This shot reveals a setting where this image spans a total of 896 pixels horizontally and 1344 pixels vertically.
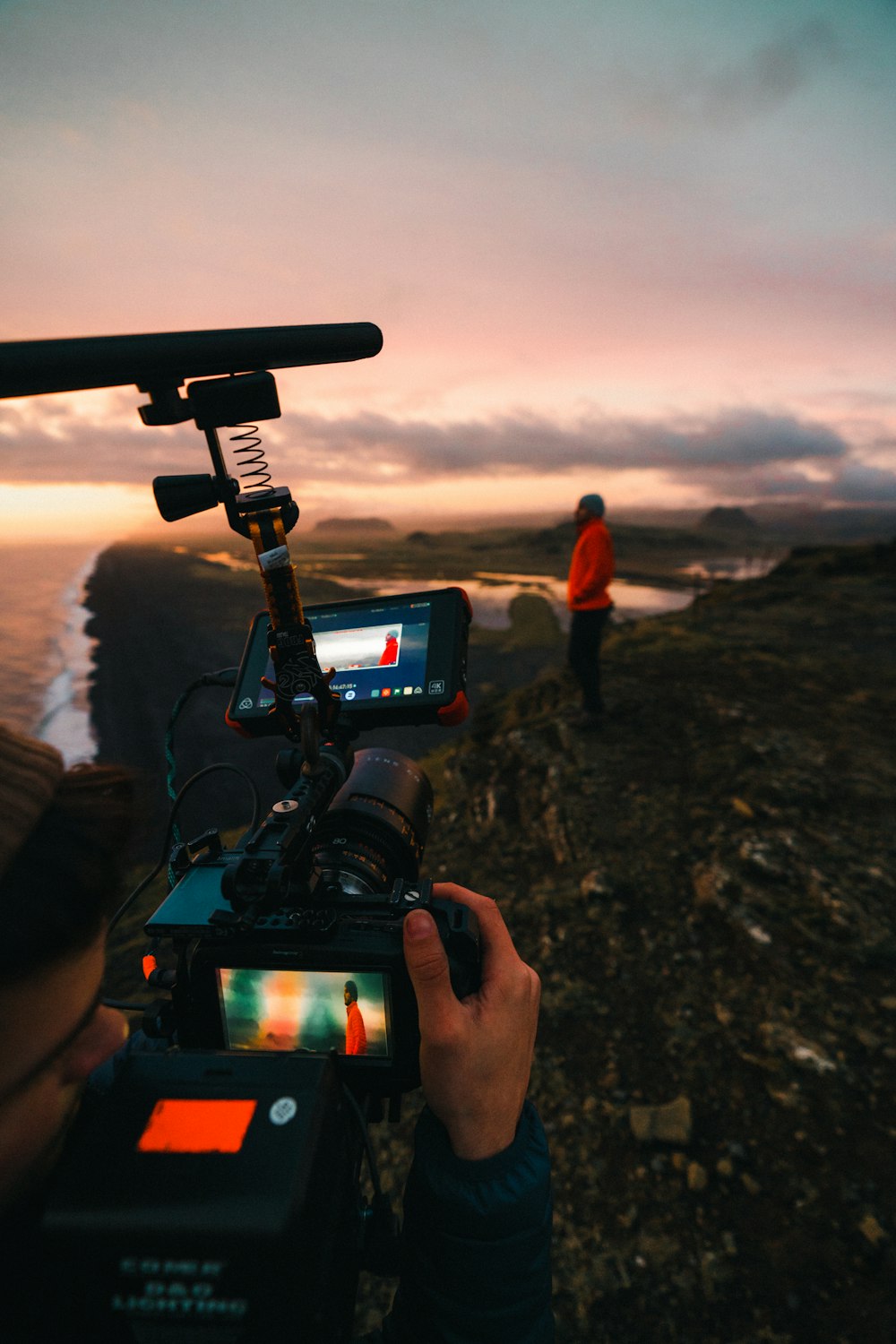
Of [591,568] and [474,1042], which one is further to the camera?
[591,568]

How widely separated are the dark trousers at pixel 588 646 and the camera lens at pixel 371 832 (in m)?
5.25

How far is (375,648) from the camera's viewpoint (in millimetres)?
2506

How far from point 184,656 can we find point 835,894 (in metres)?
21.8

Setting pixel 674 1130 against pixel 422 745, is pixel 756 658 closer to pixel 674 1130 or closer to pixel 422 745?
pixel 422 745

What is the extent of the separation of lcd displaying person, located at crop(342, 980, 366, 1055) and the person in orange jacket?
616cm

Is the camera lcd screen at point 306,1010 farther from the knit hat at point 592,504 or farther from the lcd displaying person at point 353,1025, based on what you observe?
the knit hat at point 592,504

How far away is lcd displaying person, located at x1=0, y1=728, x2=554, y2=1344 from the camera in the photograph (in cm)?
83

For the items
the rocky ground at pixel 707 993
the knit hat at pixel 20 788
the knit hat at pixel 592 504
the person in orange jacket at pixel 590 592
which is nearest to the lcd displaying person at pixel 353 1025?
the knit hat at pixel 20 788

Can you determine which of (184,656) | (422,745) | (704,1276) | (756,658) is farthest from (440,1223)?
(184,656)

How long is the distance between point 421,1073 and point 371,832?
3.13 ft

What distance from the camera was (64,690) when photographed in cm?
1725

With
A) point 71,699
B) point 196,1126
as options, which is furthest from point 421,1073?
point 71,699

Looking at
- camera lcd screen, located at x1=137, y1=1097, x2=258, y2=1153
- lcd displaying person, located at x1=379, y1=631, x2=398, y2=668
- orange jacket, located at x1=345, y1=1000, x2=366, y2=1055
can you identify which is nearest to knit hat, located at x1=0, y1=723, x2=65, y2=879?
camera lcd screen, located at x1=137, y1=1097, x2=258, y2=1153

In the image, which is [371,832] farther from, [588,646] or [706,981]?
[588,646]
